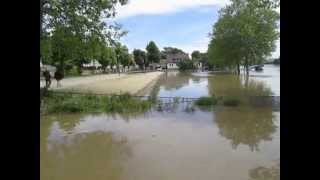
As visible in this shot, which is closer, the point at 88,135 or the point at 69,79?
the point at 88,135

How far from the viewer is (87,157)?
6250 millimetres

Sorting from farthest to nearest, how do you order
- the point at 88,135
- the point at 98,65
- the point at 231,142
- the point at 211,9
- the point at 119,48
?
the point at 211,9
the point at 98,65
the point at 119,48
the point at 88,135
the point at 231,142

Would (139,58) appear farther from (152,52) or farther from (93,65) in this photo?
(93,65)

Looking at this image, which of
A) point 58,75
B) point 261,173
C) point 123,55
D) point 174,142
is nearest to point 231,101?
point 123,55

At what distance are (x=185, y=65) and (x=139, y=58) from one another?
4.10 ft

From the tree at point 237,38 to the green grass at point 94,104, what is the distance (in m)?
2.29

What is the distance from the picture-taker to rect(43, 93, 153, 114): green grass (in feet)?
30.7

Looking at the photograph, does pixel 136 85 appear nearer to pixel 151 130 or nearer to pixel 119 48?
pixel 119 48

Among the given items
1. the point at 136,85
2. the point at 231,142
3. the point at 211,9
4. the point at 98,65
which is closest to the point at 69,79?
the point at 98,65

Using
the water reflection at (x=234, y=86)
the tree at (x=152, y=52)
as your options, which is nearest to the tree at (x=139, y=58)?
the tree at (x=152, y=52)
